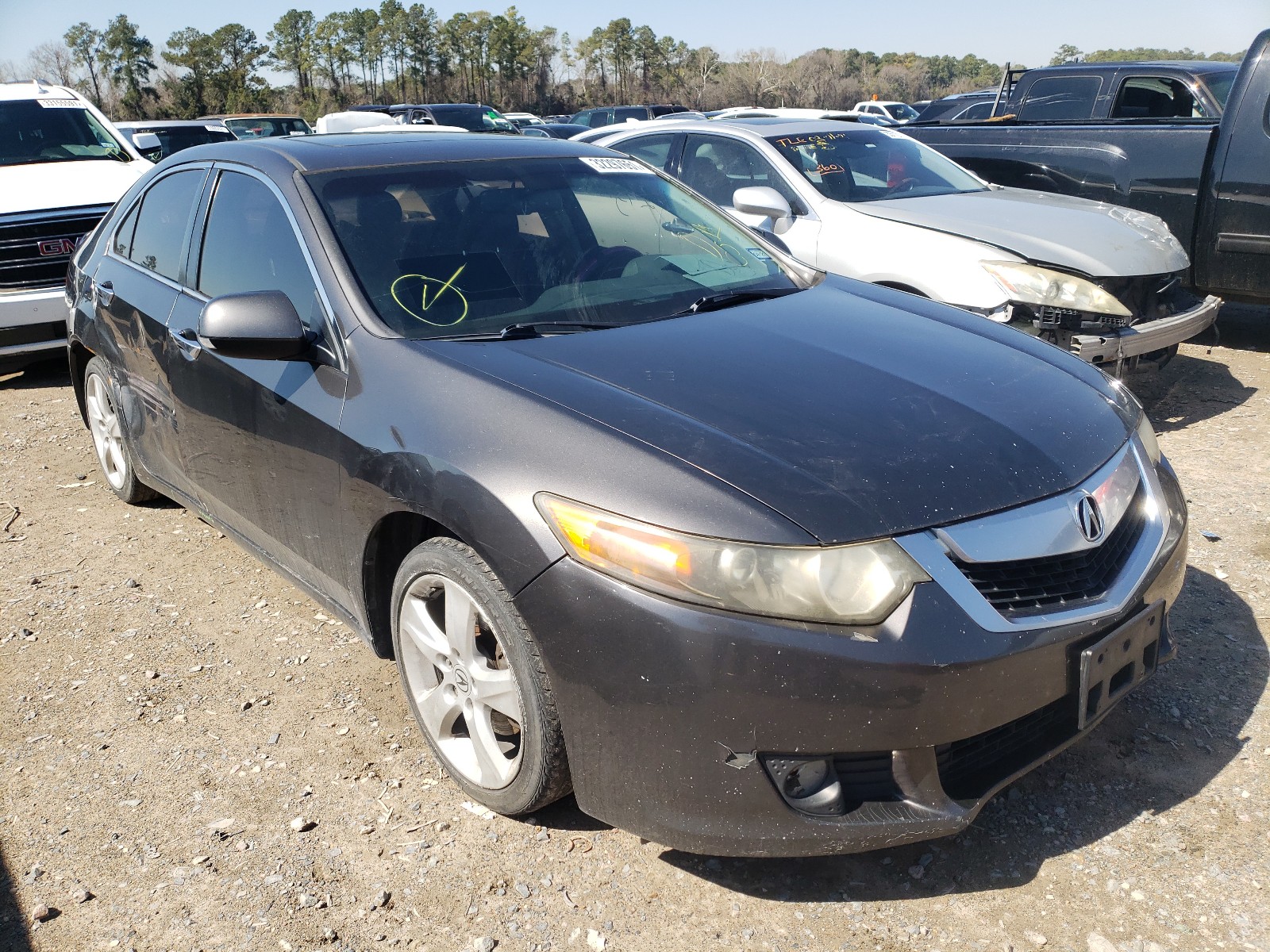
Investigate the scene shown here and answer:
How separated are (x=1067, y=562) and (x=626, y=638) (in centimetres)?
97

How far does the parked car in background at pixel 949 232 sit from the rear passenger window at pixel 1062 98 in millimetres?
2766

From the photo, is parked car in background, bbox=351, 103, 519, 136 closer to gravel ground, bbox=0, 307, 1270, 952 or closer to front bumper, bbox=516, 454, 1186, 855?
gravel ground, bbox=0, 307, 1270, 952

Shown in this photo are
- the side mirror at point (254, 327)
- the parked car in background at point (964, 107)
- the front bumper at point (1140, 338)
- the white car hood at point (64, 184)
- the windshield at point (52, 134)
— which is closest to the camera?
the side mirror at point (254, 327)

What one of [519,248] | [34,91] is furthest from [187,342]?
[34,91]

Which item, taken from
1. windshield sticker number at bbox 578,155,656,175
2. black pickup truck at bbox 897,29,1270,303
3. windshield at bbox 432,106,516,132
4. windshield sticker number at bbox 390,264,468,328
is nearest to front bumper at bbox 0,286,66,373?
windshield sticker number at bbox 578,155,656,175

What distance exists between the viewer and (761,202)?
18.2 feet

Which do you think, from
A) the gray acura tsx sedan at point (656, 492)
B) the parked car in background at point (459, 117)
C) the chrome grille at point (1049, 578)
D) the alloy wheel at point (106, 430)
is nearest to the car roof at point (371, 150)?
the gray acura tsx sedan at point (656, 492)

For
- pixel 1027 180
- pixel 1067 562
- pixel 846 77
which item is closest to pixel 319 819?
pixel 1067 562

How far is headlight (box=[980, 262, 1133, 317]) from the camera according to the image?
515 cm

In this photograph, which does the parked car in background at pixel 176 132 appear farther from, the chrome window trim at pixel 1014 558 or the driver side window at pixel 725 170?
the chrome window trim at pixel 1014 558

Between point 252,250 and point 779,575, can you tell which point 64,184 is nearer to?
point 252,250

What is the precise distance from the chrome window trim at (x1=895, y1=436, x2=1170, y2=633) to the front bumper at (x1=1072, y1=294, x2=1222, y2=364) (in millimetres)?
2510

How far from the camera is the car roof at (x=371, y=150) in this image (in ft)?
11.0

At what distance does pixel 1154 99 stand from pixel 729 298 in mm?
7178
